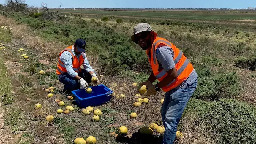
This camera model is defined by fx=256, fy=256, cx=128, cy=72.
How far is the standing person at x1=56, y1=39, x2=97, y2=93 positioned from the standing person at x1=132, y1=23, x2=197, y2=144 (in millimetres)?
2682

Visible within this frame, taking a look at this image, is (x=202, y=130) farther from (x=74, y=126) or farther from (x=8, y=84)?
(x=8, y=84)

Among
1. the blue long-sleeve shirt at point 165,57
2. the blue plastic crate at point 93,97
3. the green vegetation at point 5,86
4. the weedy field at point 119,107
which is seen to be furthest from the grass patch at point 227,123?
the green vegetation at point 5,86

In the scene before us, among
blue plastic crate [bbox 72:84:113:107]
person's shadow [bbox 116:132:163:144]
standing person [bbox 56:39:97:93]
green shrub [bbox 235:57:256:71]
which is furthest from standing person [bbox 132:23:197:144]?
green shrub [bbox 235:57:256:71]

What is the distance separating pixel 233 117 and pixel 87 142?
275 centimetres

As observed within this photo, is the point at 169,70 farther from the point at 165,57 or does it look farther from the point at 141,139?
the point at 141,139

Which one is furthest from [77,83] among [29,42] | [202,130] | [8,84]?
[29,42]

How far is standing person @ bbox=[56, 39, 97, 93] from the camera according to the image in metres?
6.16

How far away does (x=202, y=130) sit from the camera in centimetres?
496

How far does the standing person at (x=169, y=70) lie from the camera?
3400 millimetres

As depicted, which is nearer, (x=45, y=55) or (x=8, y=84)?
(x=8, y=84)

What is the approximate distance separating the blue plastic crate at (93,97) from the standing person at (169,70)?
237 cm

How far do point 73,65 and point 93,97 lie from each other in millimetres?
1068

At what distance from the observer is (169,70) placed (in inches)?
135

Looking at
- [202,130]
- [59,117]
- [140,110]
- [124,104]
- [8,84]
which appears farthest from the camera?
[8,84]
